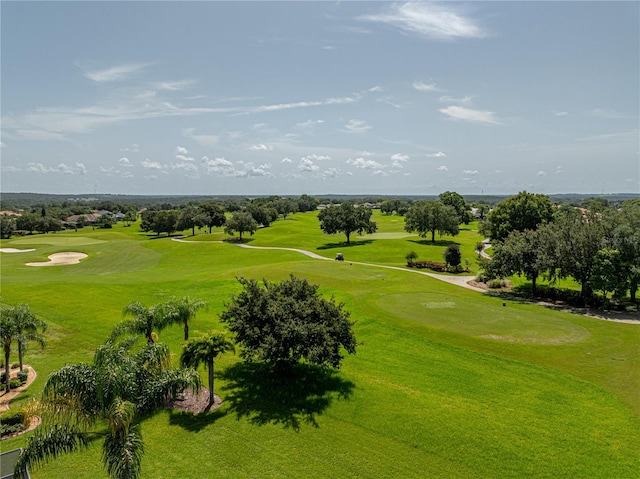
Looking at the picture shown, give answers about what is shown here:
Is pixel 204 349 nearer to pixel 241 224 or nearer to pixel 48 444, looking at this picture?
pixel 48 444

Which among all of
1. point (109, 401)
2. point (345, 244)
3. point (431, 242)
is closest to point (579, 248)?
point (109, 401)

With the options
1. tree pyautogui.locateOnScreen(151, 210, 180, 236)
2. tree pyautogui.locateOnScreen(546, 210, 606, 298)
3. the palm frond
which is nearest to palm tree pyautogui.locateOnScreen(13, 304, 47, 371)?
the palm frond

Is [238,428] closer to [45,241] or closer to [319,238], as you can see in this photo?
[319,238]

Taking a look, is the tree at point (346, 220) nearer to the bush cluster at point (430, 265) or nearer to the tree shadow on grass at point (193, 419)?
the bush cluster at point (430, 265)

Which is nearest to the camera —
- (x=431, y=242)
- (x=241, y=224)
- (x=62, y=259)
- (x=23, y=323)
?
(x=23, y=323)

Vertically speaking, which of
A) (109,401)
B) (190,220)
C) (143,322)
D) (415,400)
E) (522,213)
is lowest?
(415,400)

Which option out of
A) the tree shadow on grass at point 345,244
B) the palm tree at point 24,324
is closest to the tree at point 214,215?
the tree shadow on grass at point 345,244
